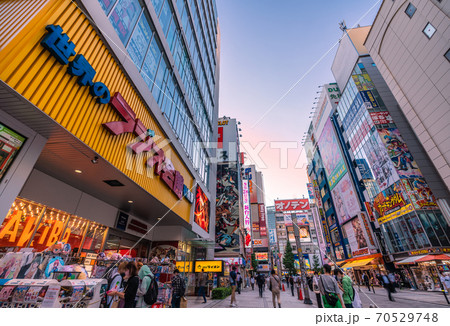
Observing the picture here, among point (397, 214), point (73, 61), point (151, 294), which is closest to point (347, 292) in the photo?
point (151, 294)

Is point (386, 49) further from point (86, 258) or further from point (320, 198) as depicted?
point (320, 198)

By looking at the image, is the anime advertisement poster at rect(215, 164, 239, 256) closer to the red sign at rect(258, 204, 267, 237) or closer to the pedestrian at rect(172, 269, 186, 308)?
the red sign at rect(258, 204, 267, 237)

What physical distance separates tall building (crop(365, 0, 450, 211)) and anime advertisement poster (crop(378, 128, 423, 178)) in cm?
90

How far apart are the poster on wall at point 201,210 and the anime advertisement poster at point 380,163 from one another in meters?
23.9

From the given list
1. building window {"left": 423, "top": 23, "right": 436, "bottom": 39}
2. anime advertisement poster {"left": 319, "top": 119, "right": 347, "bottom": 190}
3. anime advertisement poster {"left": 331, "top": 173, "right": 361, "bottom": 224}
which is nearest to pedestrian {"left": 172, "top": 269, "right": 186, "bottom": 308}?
A: building window {"left": 423, "top": 23, "right": 436, "bottom": 39}

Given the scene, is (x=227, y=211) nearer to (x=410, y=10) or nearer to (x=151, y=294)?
(x=151, y=294)

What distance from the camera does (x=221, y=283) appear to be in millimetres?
17438

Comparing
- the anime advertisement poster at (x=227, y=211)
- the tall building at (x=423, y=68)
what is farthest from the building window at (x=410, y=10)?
the anime advertisement poster at (x=227, y=211)

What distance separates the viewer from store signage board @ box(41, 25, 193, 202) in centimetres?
433

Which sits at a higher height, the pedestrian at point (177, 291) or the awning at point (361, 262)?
the awning at point (361, 262)

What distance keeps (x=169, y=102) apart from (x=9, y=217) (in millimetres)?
8506

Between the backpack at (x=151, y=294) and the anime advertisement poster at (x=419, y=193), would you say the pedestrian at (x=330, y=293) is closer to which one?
the backpack at (x=151, y=294)

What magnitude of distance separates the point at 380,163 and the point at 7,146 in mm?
35445

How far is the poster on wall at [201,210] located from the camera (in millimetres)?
15304
